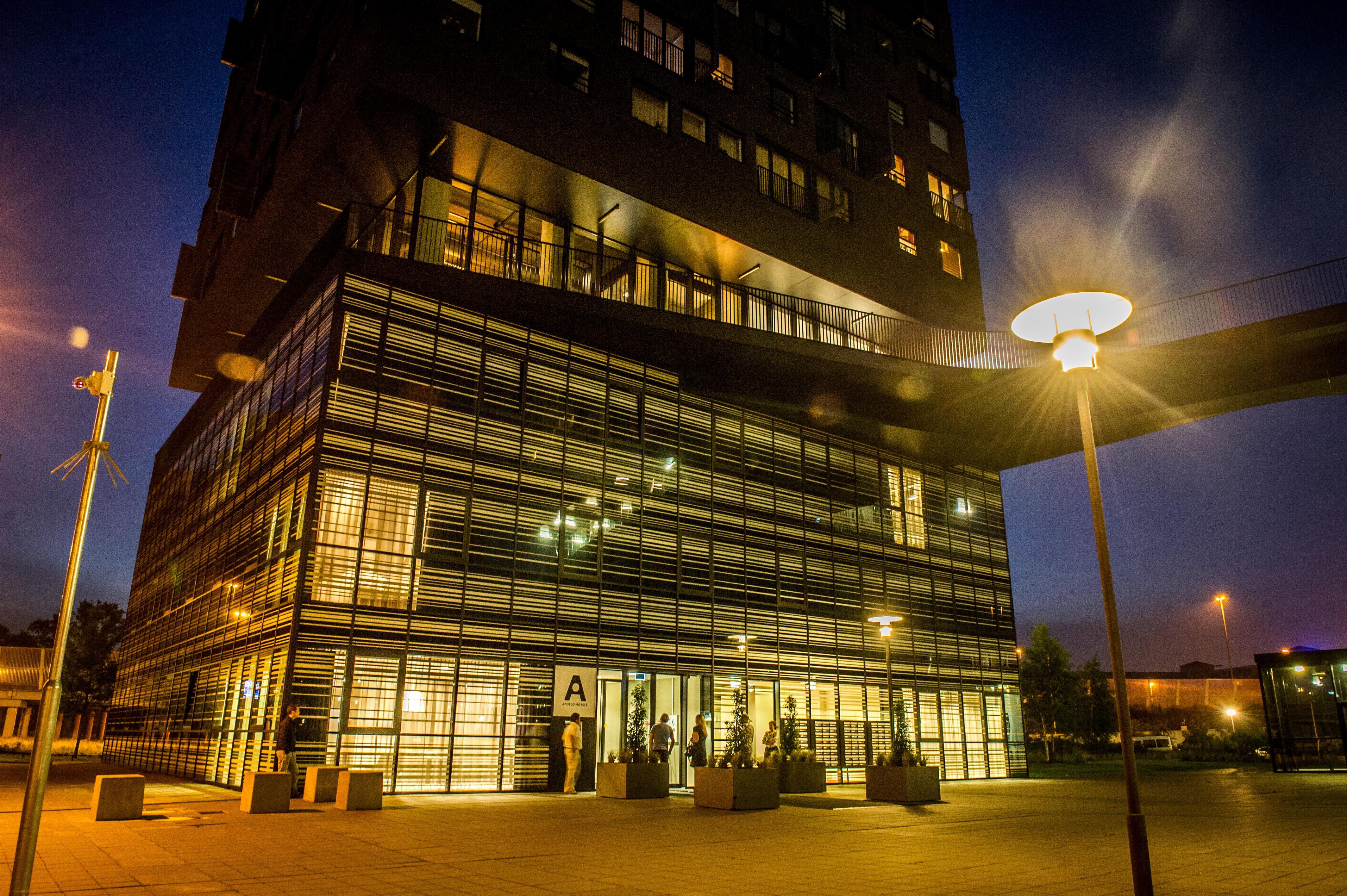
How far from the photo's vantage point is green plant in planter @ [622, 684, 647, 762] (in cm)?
1742

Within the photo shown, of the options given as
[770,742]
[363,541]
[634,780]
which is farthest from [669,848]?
[770,742]

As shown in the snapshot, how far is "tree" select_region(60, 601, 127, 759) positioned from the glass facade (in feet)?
82.0

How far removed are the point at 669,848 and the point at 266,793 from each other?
23.4 ft

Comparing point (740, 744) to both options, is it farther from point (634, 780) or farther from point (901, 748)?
point (901, 748)

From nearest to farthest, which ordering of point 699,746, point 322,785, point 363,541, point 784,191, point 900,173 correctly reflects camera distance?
point 322,785 < point 363,541 < point 699,746 < point 784,191 < point 900,173

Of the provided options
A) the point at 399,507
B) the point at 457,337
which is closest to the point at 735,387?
the point at 457,337

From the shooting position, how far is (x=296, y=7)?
88.9 ft

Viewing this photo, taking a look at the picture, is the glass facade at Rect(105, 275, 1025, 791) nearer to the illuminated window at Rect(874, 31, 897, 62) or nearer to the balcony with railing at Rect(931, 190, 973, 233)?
the balcony with railing at Rect(931, 190, 973, 233)

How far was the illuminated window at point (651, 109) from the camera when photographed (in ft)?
76.4

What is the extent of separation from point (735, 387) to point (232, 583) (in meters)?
13.8

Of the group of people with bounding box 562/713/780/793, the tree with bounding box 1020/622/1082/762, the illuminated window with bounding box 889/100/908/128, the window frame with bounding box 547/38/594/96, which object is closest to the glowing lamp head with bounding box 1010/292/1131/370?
the group of people with bounding box 562/713/780/793

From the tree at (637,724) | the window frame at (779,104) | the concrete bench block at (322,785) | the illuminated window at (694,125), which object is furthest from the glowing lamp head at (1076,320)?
the window frame at (779,104)

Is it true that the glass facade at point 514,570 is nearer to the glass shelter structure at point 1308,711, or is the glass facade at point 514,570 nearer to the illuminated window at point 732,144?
the illuminated window at point 732,144

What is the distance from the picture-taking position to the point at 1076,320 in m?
7.29
